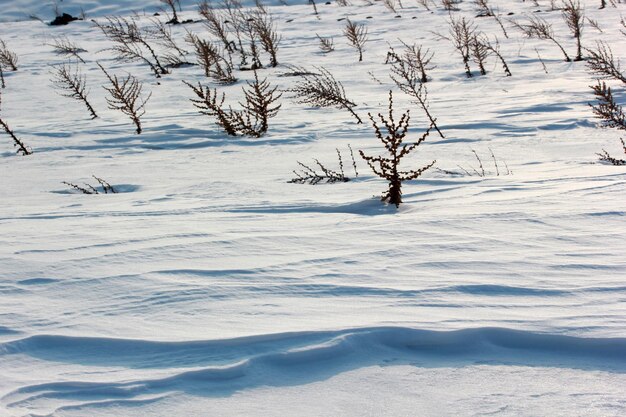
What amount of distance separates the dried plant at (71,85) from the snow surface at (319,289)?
2035 millimetres

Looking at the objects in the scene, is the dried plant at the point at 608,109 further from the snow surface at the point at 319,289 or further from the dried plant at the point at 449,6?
the dried plant at the point at 449,6

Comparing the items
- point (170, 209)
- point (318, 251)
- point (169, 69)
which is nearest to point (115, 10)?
point (169, 69)

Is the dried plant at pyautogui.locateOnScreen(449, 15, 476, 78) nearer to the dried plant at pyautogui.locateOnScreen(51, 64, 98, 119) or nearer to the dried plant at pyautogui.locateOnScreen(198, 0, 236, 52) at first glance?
the dried plant at pyautogui.locateOnScreen(198, 0, 236, 52)

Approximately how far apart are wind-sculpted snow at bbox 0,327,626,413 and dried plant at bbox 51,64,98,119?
512 cm

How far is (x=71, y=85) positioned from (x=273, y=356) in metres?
5.83

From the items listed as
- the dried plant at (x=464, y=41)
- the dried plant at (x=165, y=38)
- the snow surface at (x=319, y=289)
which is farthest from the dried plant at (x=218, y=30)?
the snow surface at (x=319, y=289)

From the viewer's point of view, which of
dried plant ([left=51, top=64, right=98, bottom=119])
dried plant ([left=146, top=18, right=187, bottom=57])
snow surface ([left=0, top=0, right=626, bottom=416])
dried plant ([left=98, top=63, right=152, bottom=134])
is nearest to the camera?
snow surface ([left=0, top=0, right=626, bottom=416])

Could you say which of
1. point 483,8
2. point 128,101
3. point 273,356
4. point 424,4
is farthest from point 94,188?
point 424,4

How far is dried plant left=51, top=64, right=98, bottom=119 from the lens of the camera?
247 inches

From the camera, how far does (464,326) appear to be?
153 cm

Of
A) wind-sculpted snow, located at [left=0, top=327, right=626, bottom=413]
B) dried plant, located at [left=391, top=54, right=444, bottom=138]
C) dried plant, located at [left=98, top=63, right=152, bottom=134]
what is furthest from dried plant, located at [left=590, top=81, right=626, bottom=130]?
dried plant, located at [left=98, top=63, right=152, bottom=134]

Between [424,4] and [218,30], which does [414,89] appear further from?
[424,4]

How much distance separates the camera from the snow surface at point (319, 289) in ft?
4.35

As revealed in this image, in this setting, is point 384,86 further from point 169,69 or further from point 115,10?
point 115,10
